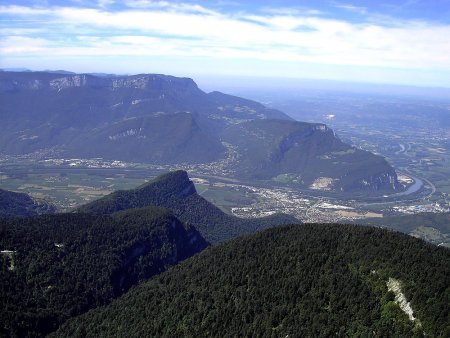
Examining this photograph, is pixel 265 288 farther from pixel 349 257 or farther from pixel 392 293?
pixel 392 293

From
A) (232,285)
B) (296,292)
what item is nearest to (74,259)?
(232,285)

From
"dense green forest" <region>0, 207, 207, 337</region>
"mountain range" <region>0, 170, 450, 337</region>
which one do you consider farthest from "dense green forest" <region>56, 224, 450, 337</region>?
"dense green forest" <region>0, 207, 207, 337</region>

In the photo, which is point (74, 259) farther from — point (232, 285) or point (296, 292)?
point (296, 292)

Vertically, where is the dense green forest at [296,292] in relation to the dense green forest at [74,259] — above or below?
above

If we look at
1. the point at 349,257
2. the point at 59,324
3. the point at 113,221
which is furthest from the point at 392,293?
the point at 113,221

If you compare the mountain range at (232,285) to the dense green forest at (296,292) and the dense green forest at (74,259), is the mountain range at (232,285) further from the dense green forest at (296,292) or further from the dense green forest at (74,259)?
the dense green forest at (74,259)

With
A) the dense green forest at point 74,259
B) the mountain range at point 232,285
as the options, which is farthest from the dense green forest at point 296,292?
the dense green forest at point 74,259
